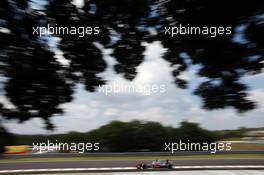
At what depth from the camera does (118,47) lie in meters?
2.98

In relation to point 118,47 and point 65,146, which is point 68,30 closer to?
point 118,47

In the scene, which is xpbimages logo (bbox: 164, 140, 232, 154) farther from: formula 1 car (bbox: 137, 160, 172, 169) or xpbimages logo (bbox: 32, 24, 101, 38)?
xpbimages logo (bbox: 32, 24, 101, 38)

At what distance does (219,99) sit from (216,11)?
2.19 ft

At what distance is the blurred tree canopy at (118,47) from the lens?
2.67 meters

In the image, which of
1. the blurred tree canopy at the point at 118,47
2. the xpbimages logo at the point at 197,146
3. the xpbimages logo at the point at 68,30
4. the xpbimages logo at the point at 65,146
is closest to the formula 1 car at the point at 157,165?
the xpbimages logo at the point at 197,146

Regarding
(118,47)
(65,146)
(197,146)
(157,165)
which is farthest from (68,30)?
(157,165)

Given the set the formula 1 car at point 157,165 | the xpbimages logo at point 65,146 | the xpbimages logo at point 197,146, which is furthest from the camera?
the formula 1 car at point 157,165

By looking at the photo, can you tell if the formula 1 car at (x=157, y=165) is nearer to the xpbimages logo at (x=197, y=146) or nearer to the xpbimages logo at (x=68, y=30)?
the xpbimages logo at (x=197, y=146)

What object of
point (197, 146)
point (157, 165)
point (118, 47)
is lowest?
point (157, 165)

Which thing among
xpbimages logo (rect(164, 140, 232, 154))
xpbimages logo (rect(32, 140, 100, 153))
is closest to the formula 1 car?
xpbimages logo (rect(164, 140, 232, 154))

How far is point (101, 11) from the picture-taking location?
284 cm

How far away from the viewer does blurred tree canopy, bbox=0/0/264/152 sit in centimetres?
267

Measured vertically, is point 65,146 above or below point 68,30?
below

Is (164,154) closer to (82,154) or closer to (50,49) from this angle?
(82,154)
